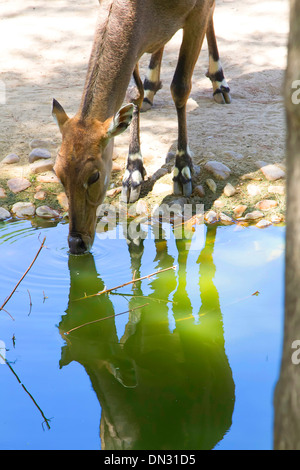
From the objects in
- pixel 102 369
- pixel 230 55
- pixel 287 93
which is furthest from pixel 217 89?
pixel 287 93

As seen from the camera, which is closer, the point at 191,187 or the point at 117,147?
the point at 191,187

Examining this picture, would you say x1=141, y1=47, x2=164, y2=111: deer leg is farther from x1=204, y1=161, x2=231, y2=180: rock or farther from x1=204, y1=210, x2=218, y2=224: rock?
x1=204, y1=210, x2=218, y2=224: rock

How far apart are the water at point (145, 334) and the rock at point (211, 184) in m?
0.56

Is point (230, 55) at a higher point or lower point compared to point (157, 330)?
higher

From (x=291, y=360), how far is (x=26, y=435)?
1746 millimetres

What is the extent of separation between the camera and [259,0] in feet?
34.9

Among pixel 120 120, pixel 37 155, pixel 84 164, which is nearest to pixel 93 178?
pixel 84 164

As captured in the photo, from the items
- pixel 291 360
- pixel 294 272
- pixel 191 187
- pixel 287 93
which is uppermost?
pixel 287 93

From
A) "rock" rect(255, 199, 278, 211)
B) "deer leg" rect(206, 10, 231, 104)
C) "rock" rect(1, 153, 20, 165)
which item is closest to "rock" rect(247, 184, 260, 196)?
"rock" rect(255, 199, 278, 211)

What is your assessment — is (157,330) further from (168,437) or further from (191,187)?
(191,187)

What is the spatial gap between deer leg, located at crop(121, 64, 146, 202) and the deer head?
1.10m

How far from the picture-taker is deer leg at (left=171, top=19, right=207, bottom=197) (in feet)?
17.9

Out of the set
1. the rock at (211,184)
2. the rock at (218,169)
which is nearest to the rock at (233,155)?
the rock at (218,169)

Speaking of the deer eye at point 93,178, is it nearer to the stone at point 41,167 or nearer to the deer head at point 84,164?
the deer head at point 84,164
